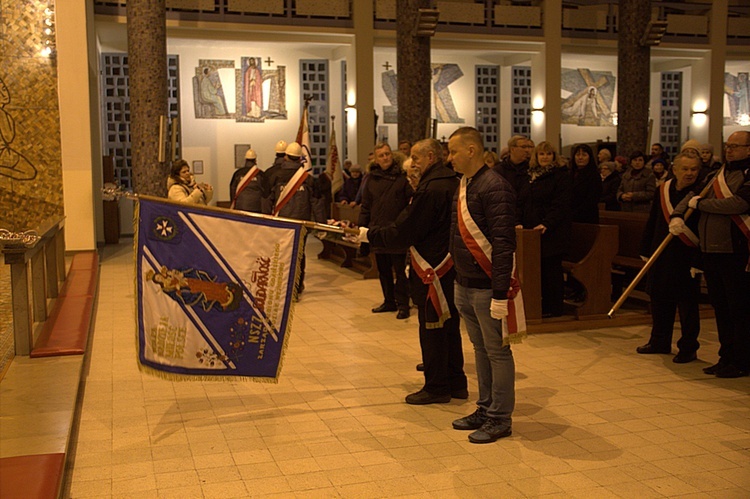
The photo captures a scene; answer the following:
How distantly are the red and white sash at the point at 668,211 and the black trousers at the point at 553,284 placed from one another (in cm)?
147

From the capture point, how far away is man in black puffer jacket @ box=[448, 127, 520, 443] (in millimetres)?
4770

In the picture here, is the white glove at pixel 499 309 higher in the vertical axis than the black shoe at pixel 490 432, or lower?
higher

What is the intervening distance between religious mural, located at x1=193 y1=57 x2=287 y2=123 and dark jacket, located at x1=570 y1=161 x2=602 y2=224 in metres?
13.0

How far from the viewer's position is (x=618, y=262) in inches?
353

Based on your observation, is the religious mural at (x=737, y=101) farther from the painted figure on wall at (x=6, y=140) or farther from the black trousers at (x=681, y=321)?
the painted figure on wall at (x=6, y=140)

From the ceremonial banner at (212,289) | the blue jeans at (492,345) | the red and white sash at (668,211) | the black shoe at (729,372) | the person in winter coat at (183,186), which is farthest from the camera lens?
the person in winter coat at (183,186)

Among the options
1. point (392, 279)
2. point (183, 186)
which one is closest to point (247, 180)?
point (183, 186)

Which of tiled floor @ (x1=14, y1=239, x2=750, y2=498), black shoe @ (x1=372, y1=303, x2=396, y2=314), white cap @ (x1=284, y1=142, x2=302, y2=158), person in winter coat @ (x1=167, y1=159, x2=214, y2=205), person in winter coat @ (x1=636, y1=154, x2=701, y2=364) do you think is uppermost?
white cap @ (x1=284, y1=142, x2=302, y2=158)

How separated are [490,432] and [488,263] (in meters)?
1.03

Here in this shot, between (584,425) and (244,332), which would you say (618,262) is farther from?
(244,332)

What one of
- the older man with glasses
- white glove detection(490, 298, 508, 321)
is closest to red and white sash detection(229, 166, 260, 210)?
the older man with glasses

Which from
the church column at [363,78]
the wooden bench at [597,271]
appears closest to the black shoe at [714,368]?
the wooden bench at [597,271]

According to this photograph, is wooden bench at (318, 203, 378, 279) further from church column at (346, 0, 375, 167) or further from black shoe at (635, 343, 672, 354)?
church column at (346, 0, 375, 167)

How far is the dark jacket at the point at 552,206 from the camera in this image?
8039 millimetres
